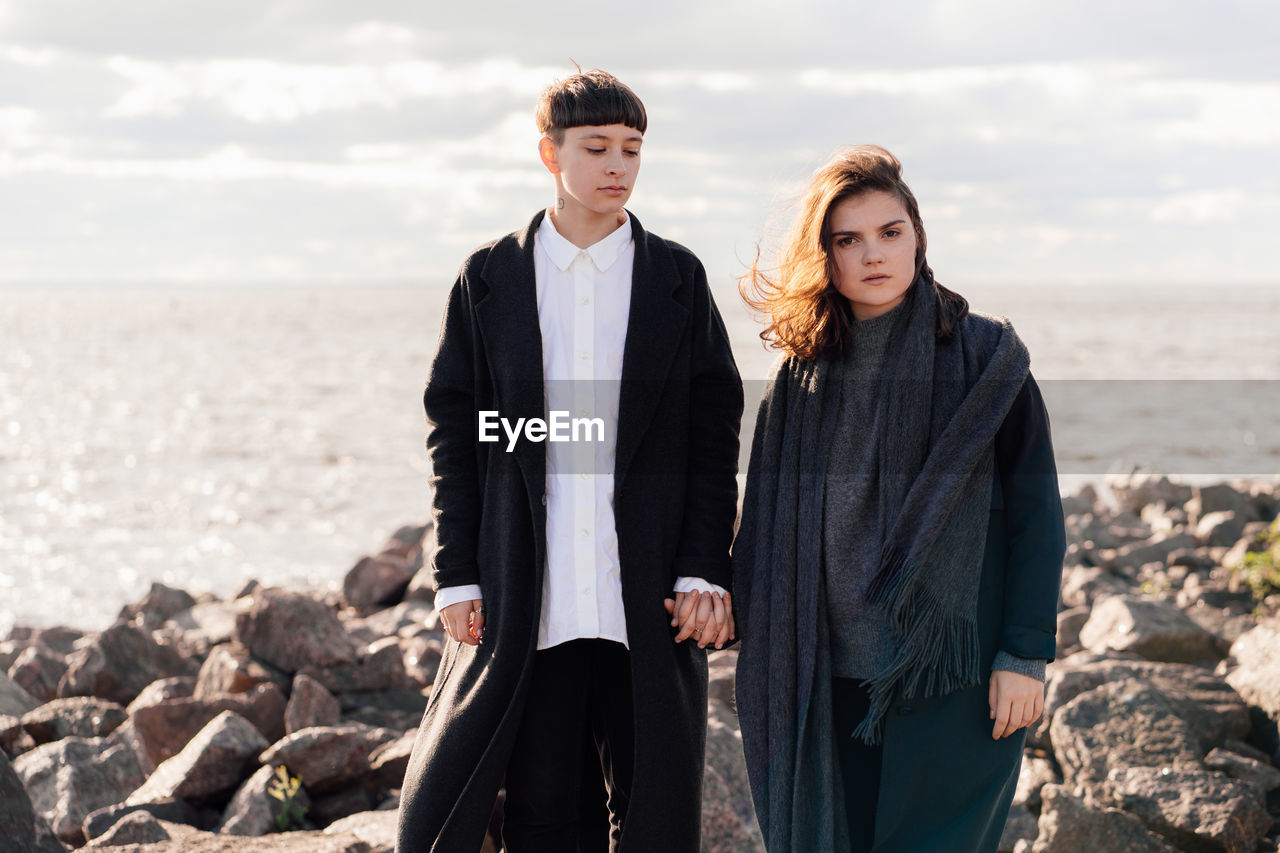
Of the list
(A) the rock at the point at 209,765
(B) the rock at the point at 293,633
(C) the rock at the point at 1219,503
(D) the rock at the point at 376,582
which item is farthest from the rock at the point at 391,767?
(C) the rock at the point at 1219,503

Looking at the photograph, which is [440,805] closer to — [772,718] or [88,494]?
[772,718]

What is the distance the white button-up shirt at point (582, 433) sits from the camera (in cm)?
271

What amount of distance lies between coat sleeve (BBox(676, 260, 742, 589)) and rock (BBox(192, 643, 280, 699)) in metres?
3.17

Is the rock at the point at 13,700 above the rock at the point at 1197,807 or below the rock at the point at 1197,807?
below

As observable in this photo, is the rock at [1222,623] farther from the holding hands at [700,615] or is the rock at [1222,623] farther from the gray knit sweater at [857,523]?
the holding hands at [700,615]

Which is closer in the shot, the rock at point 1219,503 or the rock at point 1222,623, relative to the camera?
the rock at point 1222,623

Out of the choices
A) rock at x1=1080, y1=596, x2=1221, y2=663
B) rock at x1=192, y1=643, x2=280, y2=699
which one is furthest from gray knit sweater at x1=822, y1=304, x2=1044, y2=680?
rock at x1=192, y1=643, x2=280, y2=699

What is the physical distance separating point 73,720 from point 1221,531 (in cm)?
695

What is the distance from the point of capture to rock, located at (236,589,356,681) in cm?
543

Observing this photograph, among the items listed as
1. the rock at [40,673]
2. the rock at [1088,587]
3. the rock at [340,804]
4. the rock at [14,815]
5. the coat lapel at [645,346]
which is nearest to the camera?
the coat lapel at [645,346]

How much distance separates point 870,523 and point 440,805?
3.63 ft

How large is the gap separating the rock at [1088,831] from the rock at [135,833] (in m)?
2.54

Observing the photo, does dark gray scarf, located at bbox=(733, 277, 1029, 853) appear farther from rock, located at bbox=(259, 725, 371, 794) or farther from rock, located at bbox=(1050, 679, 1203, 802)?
rock, located at bbox=(259, 725, 371, 794)

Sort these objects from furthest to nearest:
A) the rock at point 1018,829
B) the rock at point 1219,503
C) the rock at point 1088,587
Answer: the rock at point 1219,503, the rock at point 1088,587, the rock at point 1018,829
